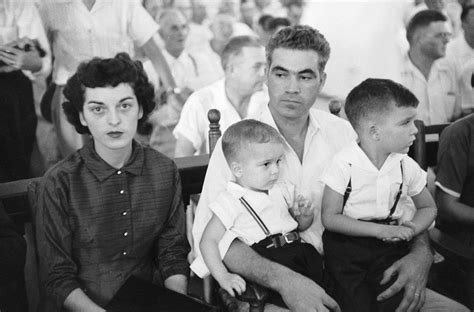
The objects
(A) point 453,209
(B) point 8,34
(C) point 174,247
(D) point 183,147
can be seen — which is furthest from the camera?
(D) point 183,147

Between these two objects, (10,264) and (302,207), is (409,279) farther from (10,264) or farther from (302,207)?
(10,264)

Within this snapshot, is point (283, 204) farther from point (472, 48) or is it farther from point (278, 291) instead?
point (472, 48)

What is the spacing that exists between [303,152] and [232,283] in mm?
673

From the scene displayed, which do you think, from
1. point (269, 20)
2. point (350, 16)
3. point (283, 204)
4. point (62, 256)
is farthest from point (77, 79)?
point (350, 16)

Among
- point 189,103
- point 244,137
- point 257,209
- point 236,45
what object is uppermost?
point 236,45

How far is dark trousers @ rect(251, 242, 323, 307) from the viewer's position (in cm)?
200

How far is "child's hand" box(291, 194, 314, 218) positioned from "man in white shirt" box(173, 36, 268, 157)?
1.54 meters

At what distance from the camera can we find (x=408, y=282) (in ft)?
6.62

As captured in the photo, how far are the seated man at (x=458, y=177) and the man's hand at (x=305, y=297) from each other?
44.6 inches

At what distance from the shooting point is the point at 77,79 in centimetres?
211

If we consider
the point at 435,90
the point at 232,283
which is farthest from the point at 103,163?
the point at 435,90

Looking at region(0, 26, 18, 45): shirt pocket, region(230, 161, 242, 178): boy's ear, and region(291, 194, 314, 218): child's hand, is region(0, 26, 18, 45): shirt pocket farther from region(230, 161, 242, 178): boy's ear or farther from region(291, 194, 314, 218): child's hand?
region(291, 194, 314, 218): child's hand

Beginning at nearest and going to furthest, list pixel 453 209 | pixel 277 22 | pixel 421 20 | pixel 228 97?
pixel 453 209
pixel 228 97
pixel 277 22
pixel 421 20

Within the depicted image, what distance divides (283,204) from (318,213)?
231 mm
